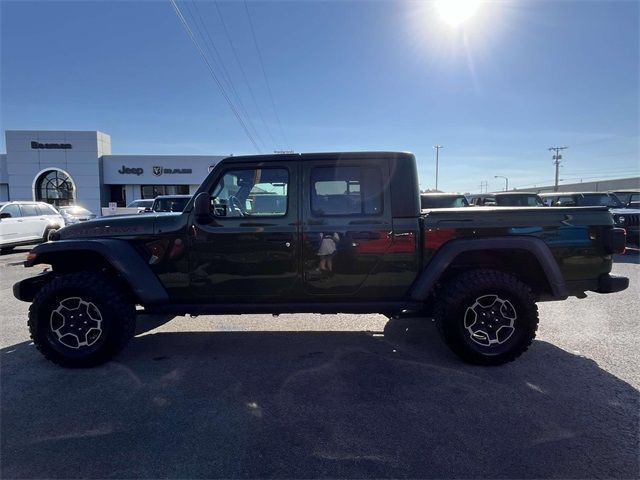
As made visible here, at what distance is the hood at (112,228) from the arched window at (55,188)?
33488 mm

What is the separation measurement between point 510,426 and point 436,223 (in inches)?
70.8

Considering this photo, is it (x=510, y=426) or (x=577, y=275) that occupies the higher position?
(x=577, y=275)

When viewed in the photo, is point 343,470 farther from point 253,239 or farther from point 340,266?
point 253,239

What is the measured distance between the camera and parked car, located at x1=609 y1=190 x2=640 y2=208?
14375 millimetres

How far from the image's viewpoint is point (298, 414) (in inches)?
113

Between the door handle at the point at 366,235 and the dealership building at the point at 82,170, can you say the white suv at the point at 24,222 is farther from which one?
the dealership building at the point at 82,170

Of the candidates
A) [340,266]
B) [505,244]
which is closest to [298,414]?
[340,266]

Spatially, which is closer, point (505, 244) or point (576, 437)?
point (576, 437)

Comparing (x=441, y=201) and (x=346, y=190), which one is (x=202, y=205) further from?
(x=441, y=201)

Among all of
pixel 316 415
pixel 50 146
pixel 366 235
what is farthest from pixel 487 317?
pixel 50 146

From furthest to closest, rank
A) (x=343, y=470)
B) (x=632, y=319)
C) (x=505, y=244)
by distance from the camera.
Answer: (x=632, y=319) < (x=505, y=244) < (x=343, y=470)

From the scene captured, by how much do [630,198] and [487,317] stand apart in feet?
50.1

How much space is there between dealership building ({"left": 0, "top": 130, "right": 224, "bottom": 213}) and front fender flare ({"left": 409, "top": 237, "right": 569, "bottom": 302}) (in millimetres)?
30586

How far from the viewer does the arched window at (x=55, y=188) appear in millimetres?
31891
